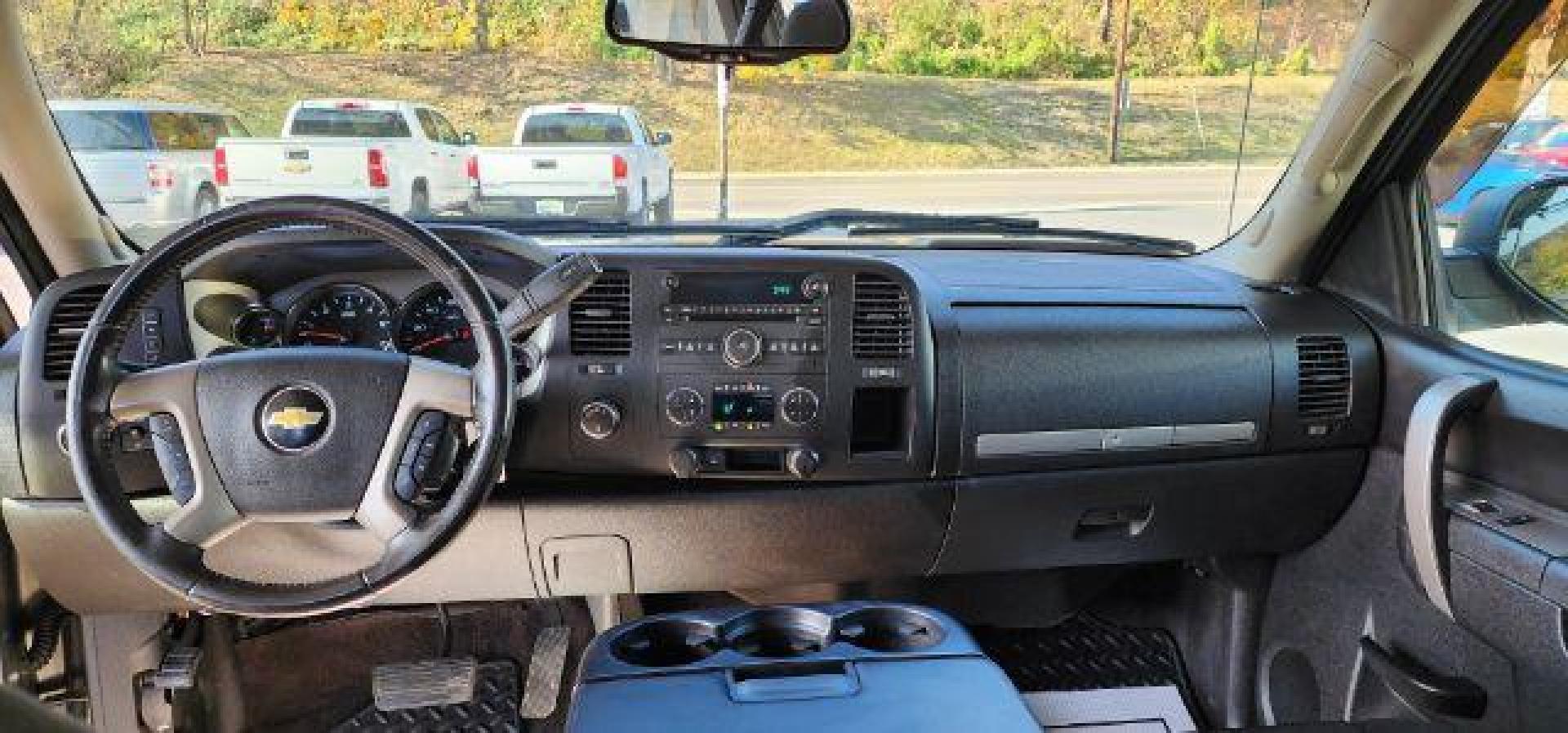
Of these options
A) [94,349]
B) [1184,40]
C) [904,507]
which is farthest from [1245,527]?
[94,349]

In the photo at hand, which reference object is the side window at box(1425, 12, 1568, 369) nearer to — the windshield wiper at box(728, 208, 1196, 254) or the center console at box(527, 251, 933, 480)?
the windshield wiper at box(728, 208, 1196, 254)

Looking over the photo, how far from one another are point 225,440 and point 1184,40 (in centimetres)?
336

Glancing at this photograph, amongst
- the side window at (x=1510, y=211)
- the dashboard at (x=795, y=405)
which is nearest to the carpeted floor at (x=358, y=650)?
the dashboard at (x=795, y=405)

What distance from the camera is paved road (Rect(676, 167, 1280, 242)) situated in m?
3.15

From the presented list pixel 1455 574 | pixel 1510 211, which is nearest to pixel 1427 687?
pixel 1455 574

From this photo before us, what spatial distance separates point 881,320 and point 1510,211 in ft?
4.78

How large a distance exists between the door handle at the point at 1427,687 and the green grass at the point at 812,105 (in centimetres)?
128

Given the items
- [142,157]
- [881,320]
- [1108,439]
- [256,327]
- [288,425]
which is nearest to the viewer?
[288,425]

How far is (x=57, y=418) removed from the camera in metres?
2.33

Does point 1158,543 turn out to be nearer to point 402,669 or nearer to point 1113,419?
point 1113,419

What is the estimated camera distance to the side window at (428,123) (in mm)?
3666

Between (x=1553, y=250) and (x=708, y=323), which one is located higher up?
(x=1553, y=250)

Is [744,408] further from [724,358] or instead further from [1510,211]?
[1510,211]

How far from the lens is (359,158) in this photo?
370cm
